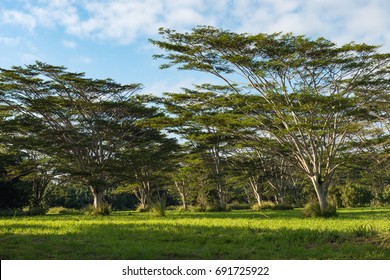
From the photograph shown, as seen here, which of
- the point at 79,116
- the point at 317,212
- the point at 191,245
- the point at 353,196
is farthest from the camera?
the point at 353,196

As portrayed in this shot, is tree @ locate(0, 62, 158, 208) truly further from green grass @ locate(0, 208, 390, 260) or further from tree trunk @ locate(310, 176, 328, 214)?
green grass @ locate(0, 208, 390, 260)

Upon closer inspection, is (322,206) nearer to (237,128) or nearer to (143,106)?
(237,128)

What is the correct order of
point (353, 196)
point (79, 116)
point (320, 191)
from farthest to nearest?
1. point (353, 196)
2. point (79, 116)
3. point (320, 191)

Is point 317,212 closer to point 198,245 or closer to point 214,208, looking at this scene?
point 198,245

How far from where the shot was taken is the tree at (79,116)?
24500 millimetres

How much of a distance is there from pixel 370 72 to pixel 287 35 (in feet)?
18.7

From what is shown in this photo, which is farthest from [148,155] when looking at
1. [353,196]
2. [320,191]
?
[353,196]

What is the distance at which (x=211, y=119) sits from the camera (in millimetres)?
20719

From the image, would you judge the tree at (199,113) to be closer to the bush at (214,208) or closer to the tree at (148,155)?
the tree at (148,155)

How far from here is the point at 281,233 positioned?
9930 millimetres

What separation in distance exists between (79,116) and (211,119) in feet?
37.9

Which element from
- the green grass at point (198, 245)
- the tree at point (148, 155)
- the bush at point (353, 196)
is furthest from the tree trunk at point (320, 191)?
the bush at point (353, 196)

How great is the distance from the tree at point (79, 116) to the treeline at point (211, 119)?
7 centimetres

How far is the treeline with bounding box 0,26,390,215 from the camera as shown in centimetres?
1889
